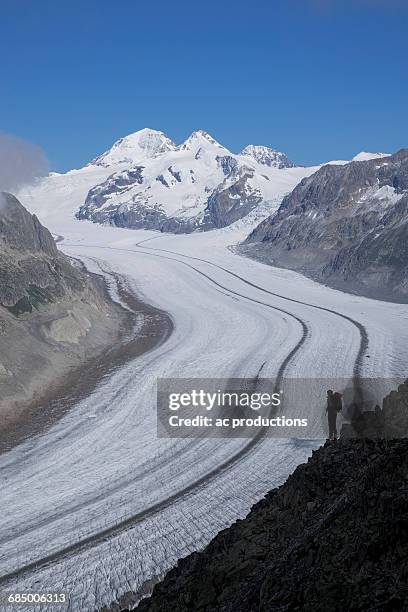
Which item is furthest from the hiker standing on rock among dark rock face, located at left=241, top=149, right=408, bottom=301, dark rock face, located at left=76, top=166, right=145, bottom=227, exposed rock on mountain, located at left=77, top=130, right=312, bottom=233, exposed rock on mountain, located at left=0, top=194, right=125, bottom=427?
dark rock face, located at left=76, top=166, right=145, bottom=227

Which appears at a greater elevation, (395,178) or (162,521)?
(395,178)

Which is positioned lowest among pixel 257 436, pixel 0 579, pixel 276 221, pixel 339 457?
pixel 0 579

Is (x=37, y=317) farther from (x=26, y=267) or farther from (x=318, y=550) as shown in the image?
(x=318, y=550)

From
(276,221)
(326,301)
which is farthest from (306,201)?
(326,301)

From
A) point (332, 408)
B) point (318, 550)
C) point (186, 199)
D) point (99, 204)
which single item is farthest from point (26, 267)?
point (99, 204)

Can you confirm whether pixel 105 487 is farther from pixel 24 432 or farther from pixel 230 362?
pixel 230 362

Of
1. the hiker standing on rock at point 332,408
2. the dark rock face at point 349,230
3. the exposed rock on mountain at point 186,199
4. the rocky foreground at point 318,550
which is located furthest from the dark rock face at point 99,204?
Answer: the rocky foreground at point 318,550

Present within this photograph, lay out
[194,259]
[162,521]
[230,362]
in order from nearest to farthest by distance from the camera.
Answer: [162,521] < [230,362] < [194,259]
